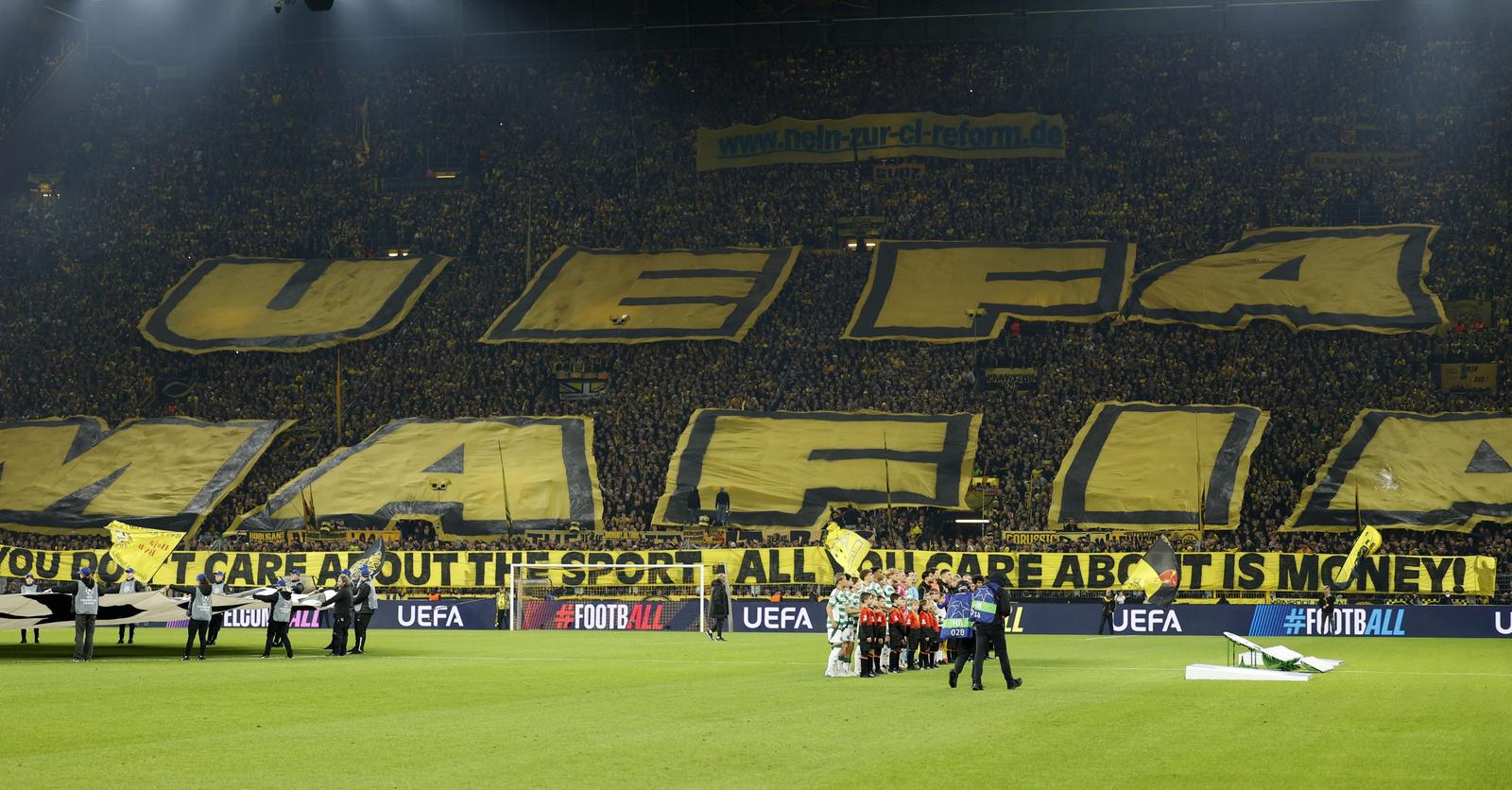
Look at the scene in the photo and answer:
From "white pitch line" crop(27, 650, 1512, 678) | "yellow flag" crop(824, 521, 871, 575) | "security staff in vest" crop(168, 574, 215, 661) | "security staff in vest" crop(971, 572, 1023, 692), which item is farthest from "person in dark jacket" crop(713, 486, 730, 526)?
"security staff in vest" crop(971, 572, 1023, 692)

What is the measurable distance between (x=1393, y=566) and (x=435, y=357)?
34813 millimetres

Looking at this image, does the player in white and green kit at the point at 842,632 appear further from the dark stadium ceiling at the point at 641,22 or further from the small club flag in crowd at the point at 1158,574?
the dark stadium ceiling at the point at 641,22

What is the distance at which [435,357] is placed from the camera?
209 ft

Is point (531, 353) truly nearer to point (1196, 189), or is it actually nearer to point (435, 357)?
point (435, 357)

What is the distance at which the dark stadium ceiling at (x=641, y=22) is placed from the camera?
2621 inches

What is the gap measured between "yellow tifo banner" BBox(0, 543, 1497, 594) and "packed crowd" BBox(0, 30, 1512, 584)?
10.2ft

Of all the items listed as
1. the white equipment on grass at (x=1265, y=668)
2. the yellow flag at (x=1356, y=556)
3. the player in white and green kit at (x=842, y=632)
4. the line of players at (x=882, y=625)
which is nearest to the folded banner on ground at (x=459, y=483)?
the yellow flag at (x=1356, y=556)

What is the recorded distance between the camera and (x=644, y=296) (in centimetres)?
6356

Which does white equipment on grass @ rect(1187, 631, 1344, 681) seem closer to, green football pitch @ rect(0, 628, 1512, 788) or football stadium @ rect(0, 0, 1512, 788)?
green football pitch @ rect(0, 628, 1512, 788)

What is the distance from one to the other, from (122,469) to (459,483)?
12.7m

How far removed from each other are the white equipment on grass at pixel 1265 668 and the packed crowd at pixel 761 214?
2066cm

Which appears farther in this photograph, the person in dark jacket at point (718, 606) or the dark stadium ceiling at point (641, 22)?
the dark stadium ceiling at point (641, 22)

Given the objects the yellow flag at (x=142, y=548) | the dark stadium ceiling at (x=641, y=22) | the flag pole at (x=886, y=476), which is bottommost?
the yellow flag at (x=142, y=548)

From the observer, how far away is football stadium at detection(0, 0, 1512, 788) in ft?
151
